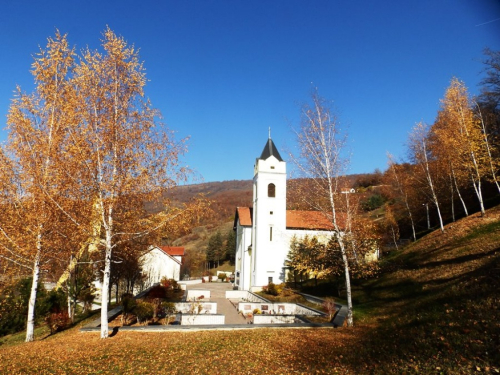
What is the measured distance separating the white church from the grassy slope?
20.0m

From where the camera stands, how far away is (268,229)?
33.9 m

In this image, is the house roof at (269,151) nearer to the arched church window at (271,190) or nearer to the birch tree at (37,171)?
the arched church window at (271,190)

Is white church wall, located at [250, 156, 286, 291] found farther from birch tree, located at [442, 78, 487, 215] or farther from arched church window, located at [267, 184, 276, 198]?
birch tree, located at [442, 78, 487, 215]

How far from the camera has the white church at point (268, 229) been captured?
3272 cm

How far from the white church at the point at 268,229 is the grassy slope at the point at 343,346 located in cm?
1997

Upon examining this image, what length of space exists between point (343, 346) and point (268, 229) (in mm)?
25398

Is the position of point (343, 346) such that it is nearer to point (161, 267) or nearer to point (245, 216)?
point (245, 216)

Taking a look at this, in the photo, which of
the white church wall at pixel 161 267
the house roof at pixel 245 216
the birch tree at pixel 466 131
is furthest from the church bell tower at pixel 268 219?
the birch tree at pixel 466 131

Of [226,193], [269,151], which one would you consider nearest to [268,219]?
[269,151]

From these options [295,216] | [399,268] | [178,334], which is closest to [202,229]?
[295,216]

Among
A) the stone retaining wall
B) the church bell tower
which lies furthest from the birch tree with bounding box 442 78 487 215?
the stone retaining wall

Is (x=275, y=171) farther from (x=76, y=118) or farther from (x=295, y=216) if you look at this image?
(x=76, y=118)

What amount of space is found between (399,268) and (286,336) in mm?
12826

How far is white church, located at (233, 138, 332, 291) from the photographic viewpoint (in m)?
32.7
